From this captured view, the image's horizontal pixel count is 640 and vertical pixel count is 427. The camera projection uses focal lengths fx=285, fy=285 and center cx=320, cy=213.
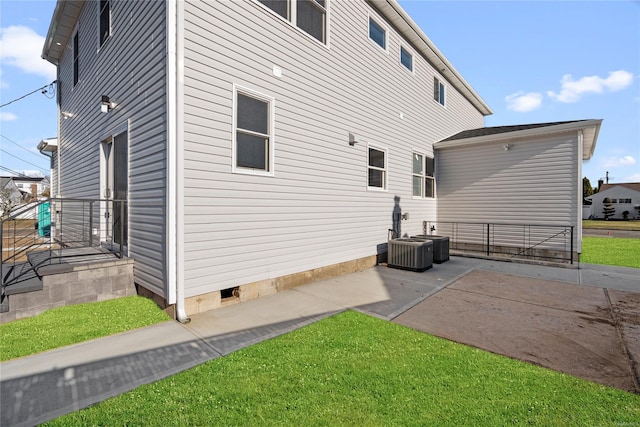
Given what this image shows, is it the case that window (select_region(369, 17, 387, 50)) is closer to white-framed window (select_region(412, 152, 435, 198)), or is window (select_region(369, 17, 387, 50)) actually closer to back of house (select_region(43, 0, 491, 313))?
back of house (select_region(43, 0, 491, 313))

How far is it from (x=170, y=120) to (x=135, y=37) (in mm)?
2363

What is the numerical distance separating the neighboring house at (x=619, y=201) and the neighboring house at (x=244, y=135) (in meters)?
51.4

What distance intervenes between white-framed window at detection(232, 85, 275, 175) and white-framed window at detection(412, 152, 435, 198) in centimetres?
640

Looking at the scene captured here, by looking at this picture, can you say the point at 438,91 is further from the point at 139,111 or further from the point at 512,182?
the point at 139,111

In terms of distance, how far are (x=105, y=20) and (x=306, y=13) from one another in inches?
177

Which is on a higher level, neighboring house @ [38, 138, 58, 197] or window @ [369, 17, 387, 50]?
window @ [369, 17, 387, 50]

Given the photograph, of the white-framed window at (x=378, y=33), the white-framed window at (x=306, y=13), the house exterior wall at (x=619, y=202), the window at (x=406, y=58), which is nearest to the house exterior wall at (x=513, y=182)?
the window at (x=406, y=58)

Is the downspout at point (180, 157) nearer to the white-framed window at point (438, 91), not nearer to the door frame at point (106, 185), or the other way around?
the door frame at point (106, 185)

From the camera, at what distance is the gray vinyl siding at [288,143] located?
13.9 feet

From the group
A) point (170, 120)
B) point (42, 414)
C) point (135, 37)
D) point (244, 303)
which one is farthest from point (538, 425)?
point (135, 37)

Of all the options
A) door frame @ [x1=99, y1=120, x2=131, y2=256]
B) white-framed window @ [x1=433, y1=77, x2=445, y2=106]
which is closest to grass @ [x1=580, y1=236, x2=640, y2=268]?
white-framed window @ [x1=433, y1=77, x2=445, y2=106]

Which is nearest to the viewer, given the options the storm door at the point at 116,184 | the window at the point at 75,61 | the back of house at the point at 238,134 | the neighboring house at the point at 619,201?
the back of house at the point at 238,134

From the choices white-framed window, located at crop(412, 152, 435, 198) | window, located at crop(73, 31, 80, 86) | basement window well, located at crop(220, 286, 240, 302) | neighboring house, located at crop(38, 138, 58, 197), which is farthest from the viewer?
neighboring house, located at crop(38, 138, 58, 197)

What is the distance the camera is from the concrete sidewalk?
7.65 feet
